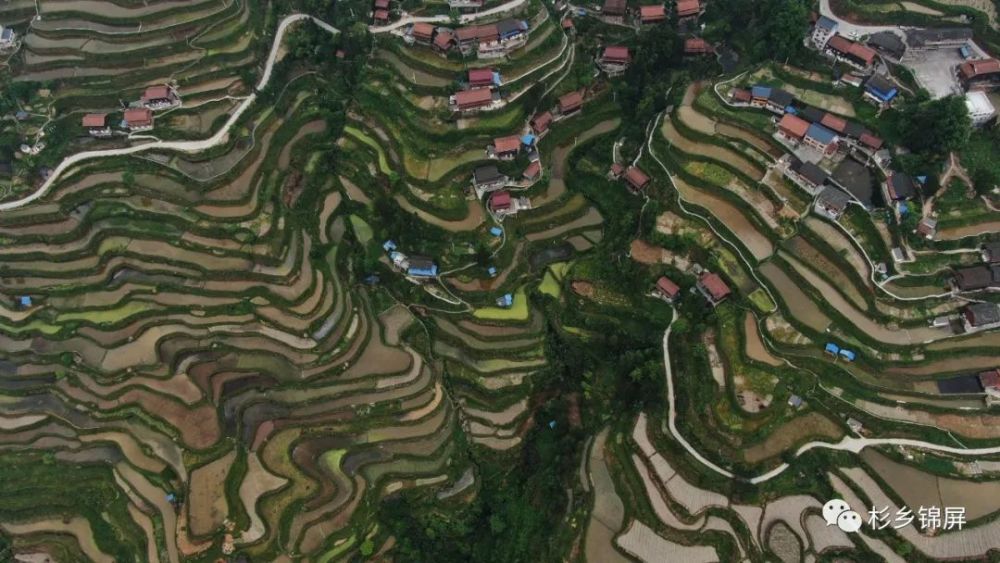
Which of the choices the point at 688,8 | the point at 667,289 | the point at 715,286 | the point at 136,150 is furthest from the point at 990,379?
the point at 136,150

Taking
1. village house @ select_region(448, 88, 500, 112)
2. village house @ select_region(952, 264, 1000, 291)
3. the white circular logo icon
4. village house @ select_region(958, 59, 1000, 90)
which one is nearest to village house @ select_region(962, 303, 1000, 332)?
village house @ select_region(952, 264, 1000, 291)

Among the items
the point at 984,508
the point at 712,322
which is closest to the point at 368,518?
the point at 712,322

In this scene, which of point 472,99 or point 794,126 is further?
point 472,99

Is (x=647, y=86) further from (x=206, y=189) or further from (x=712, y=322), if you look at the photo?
(x=206, y=189)

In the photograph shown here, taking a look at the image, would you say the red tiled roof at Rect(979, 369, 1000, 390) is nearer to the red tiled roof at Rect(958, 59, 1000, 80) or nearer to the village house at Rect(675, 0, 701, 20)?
the red tiled roof at Rect(958, 59, 1000, 80)

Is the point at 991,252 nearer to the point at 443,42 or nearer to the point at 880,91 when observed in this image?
the point at 880,91

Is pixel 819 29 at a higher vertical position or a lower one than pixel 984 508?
higher

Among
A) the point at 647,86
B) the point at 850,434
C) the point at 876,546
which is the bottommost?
the point at 876,546

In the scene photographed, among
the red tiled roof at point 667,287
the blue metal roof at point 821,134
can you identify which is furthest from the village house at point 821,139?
the red tiled roof at point 667,287
